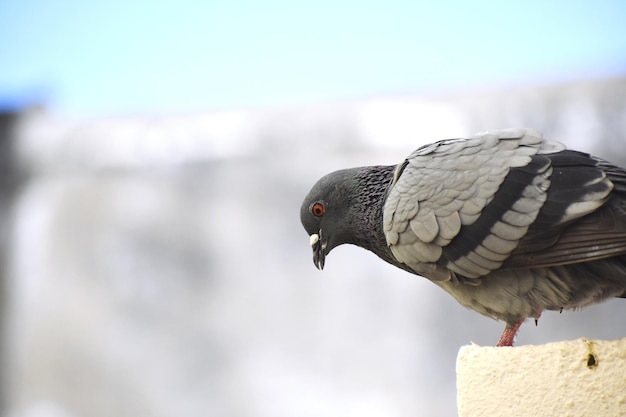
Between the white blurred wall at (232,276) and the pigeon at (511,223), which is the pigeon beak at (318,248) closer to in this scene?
the pigeon at (511,223)

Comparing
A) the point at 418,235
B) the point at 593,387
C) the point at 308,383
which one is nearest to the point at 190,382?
the point at 308,383

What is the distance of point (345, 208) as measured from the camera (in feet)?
16.6

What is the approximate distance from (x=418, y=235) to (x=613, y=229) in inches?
Answer: 39.9

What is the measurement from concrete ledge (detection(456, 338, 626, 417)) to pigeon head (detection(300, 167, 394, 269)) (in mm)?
1281

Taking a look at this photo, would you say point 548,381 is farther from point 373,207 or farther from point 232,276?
point 232,276

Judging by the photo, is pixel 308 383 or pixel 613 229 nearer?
pixel 613 229

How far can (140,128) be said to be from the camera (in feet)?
38.0

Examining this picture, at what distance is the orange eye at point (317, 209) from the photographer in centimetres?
514

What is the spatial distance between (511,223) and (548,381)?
0.85 metres

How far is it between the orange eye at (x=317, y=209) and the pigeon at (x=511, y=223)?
59 cm

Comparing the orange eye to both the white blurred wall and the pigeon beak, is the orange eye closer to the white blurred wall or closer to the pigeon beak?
the pigeon beak

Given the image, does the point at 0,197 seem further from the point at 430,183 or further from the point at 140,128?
the point at 430,183

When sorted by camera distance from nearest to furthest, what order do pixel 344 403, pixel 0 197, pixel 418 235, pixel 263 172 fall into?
pixel 418 235
pixel 344 403
pixel 263 172
pixel 0 197

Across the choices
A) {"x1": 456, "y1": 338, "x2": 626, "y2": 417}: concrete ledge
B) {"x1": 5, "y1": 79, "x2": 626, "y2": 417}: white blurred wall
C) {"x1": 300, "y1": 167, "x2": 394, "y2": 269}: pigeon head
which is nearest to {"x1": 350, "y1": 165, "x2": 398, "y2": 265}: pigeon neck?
{"x1": 300, "y1": 167, "x2": 394, "y2": 269}: pigeon head
